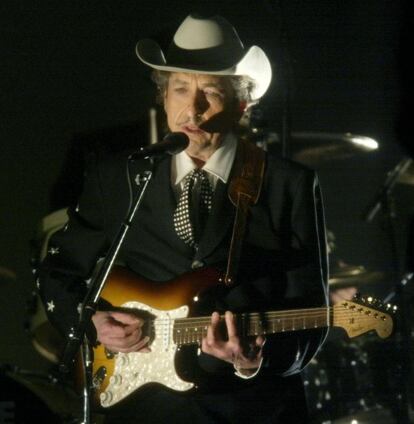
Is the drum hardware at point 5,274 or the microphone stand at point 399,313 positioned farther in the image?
the microphone stand at point 399,313

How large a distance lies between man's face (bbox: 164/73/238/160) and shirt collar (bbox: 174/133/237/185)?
3 cm

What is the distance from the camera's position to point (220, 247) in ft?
9.87

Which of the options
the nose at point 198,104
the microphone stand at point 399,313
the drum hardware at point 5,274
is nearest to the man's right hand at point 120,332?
the nose at point 198,104

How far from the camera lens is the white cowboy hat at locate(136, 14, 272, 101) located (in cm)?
331

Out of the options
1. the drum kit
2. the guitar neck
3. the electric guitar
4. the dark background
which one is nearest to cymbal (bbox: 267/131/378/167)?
the drum kit

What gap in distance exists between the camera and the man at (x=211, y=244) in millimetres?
2816

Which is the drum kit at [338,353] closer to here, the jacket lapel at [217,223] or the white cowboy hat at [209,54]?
the white cowboy hat at [209,54]

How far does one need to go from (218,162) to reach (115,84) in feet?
8.89

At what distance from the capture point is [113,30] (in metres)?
5.58

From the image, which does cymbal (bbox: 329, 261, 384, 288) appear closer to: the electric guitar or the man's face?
the man's face

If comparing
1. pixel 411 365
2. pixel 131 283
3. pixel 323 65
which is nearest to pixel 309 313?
pixel 131 283

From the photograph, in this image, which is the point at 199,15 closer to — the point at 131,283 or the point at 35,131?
the point at 131,283

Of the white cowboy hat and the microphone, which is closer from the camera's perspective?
the microphone

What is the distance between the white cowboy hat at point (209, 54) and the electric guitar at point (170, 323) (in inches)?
36.6
